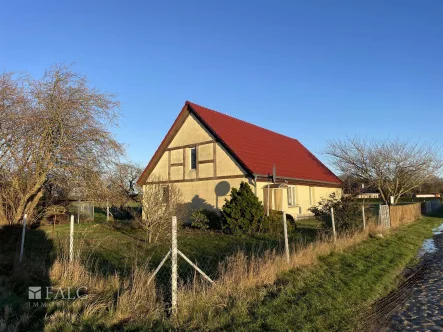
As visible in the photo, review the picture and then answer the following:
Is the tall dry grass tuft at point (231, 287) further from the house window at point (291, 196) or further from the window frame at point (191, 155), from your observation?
the window frame at point (191, 155)

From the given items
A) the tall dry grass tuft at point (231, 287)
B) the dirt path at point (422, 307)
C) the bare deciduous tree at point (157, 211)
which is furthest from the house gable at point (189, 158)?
the dirt path at point (422, 307)

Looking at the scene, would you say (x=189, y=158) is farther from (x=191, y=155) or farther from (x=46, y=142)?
(x=46, y=142)

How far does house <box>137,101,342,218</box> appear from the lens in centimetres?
1809

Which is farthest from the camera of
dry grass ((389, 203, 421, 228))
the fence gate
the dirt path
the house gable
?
the house gable

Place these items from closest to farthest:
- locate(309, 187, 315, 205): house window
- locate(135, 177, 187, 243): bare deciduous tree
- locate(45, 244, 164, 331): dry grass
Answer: locate(45, 244, 164, 331): dry grass
locate(135, 177, 187, 243): bare deciduous tree
locate(309, 187, 315, 205): house window

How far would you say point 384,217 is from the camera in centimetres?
1584

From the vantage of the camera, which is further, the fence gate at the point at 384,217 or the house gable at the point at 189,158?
the house gable at the point at 189,158

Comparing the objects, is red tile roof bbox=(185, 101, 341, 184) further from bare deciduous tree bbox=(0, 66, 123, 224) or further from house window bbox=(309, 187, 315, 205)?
bare deciduous tree bbox=(0, 66, 123, 224)

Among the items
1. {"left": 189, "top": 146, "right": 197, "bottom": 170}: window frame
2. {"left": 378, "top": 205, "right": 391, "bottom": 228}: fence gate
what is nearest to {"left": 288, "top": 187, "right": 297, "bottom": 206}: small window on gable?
{"left": 378, "top": 205, "right": 391, "bottom": 228}: fence gate

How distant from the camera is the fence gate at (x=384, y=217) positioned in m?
15.2

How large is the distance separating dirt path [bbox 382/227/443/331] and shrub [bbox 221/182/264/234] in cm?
677

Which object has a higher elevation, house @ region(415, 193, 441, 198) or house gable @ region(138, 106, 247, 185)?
house gable @ region(138, 106, 247, 185)

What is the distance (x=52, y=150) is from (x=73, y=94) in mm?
2212

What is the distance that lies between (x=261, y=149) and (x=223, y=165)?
3.64m
